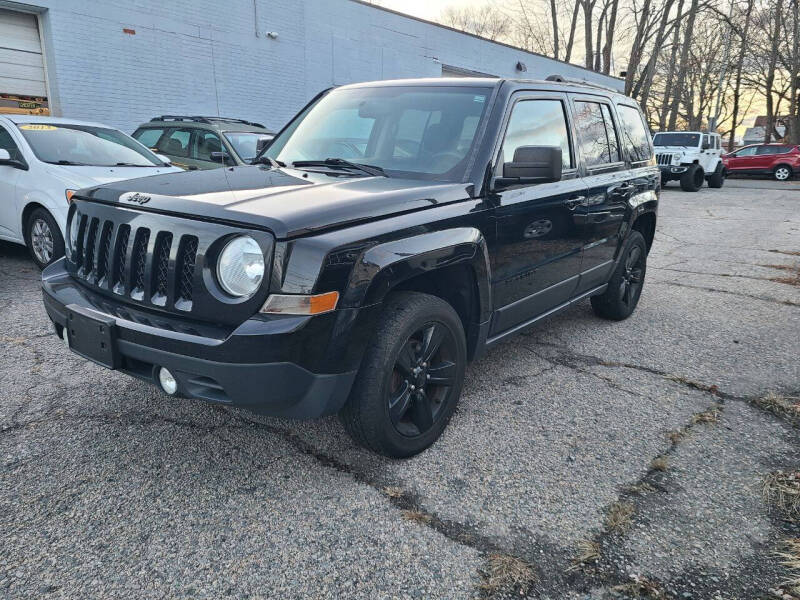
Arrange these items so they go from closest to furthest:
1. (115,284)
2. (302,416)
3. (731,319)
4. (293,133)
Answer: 1. (302,416)
2. (115,284)
3. (293,133)
4. (731,319)

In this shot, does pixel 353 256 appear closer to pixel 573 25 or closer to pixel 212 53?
pixel 212 53

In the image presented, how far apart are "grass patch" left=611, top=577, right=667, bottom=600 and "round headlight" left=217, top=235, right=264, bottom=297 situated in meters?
1.69

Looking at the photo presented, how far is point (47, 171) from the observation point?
5.72 m

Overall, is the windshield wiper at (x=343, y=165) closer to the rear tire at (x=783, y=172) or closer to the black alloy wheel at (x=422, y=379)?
the black alloy wheel at (x=422, y=379)

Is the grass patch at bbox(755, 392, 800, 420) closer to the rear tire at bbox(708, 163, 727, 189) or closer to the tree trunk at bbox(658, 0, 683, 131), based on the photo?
the rear tire at bbox(708, 163, 727, 189)

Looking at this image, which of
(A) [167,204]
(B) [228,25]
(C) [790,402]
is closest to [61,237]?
(A) [167,204]

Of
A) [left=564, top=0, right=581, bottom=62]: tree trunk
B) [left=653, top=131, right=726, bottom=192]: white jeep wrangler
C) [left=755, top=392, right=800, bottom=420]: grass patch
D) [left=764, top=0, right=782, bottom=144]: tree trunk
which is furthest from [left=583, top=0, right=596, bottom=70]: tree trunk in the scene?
[left=755, top=392, right=800, bottom=420]: grass patch

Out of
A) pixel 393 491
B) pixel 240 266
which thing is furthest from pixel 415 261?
pixel 393 491

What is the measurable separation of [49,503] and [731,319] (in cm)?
534

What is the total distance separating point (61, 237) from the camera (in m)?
5.58

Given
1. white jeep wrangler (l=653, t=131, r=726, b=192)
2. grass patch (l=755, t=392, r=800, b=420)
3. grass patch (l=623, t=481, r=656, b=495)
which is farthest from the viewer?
white jeep wrangler (l=653, t=131, r=726, b=192)

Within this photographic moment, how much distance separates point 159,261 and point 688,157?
20.4 metres

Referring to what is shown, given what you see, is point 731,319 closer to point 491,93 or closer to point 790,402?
point 790,402

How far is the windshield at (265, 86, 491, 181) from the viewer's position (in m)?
3.13
